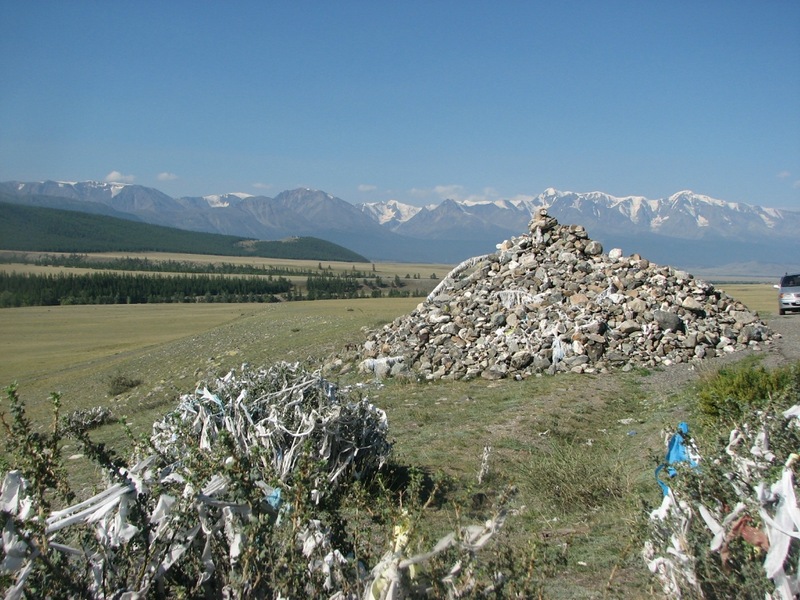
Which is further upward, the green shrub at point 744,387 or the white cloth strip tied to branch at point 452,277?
the white cloth strip tied to branch at point 452,277

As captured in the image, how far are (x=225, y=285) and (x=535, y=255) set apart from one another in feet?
313

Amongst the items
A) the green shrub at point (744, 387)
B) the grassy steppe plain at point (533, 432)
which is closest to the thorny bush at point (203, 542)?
the grassy steppe plain at point (533, 432)

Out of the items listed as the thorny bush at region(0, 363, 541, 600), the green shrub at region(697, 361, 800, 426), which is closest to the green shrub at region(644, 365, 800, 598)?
the thorny bush at region(0, 363, 541, 600)

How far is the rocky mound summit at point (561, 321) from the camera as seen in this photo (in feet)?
51.0

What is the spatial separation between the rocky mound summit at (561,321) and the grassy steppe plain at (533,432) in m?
0.93

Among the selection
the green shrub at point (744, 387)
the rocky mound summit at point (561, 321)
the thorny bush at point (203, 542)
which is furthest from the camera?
the rocky mound summit at point (561, 321)

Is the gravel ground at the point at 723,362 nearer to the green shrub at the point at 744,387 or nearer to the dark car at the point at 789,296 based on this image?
the green shrub at the point at 744,387

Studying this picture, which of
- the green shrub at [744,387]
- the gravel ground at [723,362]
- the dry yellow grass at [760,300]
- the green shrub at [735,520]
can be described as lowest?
the dry yellow grass at [760,300]

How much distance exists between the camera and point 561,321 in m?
16.4

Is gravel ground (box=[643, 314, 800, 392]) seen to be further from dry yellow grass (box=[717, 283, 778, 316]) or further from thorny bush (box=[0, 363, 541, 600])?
thorny bush (box=[0, 363, 541, 600])

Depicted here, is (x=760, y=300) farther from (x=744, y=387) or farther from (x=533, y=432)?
(x=533, y=432)

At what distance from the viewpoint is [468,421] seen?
A: 1120 cm

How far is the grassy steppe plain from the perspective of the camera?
5.52 m

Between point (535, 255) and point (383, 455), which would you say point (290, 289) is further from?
point (383, 455)
